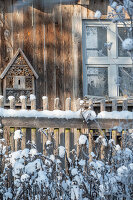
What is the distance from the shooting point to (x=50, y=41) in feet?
20.1

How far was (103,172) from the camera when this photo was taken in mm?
2861

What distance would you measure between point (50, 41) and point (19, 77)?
85cm

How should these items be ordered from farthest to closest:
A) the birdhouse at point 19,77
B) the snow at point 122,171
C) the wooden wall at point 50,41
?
the wooden wall at point 50,41, the birdhouse at point 19,77, the snow at point 122,171

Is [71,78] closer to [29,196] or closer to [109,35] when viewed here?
[109,35]

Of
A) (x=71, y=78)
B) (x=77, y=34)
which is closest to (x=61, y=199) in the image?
(x=71, y=78)

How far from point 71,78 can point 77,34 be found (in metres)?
0.80

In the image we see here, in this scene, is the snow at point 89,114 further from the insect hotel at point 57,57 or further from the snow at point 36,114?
the insect hotel at point 57,57

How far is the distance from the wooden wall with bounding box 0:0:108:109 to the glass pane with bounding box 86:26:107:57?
20 centimetres

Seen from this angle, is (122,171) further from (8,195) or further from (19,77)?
(19,77)

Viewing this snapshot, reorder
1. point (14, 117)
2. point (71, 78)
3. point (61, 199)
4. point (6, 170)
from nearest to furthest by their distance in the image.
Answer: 1. point (61, 199)
2. point (6, 170)
3. point (14, 117)
4. point (71, 78)

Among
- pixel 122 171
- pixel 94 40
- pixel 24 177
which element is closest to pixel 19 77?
pixel 94 40

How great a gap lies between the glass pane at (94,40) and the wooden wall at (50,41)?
20cm

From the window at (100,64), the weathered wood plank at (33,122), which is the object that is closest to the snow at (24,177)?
the weathered wood plank at (33,122)

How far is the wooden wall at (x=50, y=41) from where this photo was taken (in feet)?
19.8
